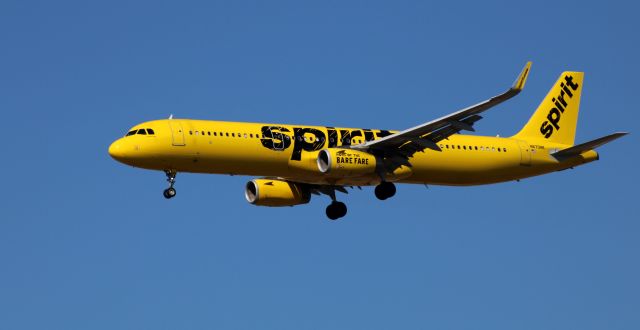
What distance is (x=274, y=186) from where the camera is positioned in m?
71.6

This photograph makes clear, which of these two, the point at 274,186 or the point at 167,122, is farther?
the point at 274,186

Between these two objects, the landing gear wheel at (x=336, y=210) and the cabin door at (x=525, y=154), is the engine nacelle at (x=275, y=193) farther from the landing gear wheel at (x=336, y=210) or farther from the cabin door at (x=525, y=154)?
the cabin door at (x=525, y=154)

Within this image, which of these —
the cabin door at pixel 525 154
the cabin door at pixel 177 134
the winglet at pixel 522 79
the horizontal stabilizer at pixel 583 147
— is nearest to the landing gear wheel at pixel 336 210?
the cabin door at pixel 525 154

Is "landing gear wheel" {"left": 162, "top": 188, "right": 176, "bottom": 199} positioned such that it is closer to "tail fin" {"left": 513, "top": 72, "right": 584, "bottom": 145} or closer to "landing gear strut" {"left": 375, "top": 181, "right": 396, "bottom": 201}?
"landing gear strut" {"left": 375, "top": 181, "right": 396, "bottom": 201}

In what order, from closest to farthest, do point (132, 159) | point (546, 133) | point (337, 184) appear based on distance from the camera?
point (132, 159)
point (337, 184)
point (546, 133)

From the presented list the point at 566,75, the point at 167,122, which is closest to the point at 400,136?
the point at 167,122

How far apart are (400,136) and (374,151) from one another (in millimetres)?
2025

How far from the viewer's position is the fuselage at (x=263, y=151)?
213 ft

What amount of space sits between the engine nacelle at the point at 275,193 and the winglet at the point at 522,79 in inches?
677

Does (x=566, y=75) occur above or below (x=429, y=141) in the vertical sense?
above

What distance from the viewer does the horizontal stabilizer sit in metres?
67.2

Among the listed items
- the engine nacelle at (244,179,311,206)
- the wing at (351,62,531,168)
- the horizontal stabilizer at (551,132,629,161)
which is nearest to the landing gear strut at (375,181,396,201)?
the wing at (351,62,531,168)

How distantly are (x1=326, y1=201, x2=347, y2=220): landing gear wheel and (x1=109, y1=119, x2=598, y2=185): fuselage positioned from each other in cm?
479

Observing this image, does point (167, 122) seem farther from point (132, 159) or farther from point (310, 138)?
point (310, 138)
